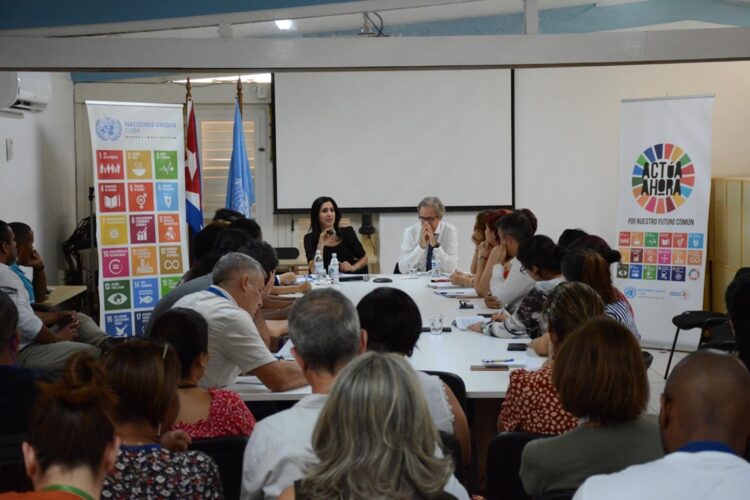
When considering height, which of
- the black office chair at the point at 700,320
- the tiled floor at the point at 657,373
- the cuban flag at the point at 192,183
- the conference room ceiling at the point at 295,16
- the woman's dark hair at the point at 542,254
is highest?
the conference room ceiling at the point at 295,16

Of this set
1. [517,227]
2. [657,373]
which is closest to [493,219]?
[517,227]

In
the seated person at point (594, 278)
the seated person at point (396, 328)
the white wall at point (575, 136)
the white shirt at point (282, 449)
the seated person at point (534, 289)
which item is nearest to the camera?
the white shirt at point (282, 449)

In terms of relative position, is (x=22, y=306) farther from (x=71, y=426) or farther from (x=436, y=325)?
(x=71, y=426)

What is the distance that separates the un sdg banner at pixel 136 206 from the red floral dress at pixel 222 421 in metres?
4.91

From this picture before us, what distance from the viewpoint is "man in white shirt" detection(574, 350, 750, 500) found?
1.68 metres

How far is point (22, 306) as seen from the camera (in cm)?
484

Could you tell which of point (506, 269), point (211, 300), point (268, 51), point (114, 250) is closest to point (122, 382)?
point (211, 300)

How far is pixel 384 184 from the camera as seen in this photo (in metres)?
9.40

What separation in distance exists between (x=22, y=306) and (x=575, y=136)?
6.03 m

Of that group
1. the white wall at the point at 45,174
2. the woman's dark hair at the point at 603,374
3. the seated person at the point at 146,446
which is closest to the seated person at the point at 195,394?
the seated person at the point at 146,446

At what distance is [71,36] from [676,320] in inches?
173

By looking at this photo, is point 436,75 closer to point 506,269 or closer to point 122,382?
point 506,269

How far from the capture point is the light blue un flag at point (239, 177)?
29.0 feet

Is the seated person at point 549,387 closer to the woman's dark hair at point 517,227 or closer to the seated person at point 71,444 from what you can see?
the seated person at point 71,444
